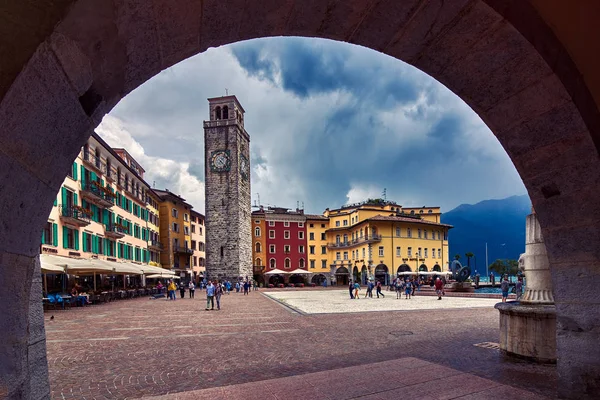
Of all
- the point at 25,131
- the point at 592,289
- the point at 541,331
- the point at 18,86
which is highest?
the point at 18,86

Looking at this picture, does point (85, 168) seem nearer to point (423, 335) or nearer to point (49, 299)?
point (49, 299)

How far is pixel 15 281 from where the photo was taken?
1.83m

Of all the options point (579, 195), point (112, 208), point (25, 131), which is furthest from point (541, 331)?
point (112, 208)

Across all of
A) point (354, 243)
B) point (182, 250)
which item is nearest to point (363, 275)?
point (354, 243)

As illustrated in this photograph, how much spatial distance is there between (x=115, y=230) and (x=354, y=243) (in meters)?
39.4

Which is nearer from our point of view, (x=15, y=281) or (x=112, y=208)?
(x=15, y=281)

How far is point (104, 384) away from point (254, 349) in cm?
344

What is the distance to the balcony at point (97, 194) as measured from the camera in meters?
30.3

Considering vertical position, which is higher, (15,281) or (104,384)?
(15,281)

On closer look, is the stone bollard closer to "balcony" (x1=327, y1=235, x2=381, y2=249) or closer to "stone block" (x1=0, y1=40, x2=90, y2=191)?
"stone block" (x1=0, y1=40, x2=90, y2=191)

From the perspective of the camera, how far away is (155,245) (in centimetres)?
5172

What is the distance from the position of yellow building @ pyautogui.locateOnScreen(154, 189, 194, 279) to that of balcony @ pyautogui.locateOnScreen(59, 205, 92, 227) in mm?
26713

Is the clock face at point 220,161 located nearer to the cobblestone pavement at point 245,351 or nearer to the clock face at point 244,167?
the clock face at point 244,167

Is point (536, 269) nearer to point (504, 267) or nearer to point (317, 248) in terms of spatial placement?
point (317, 248)
